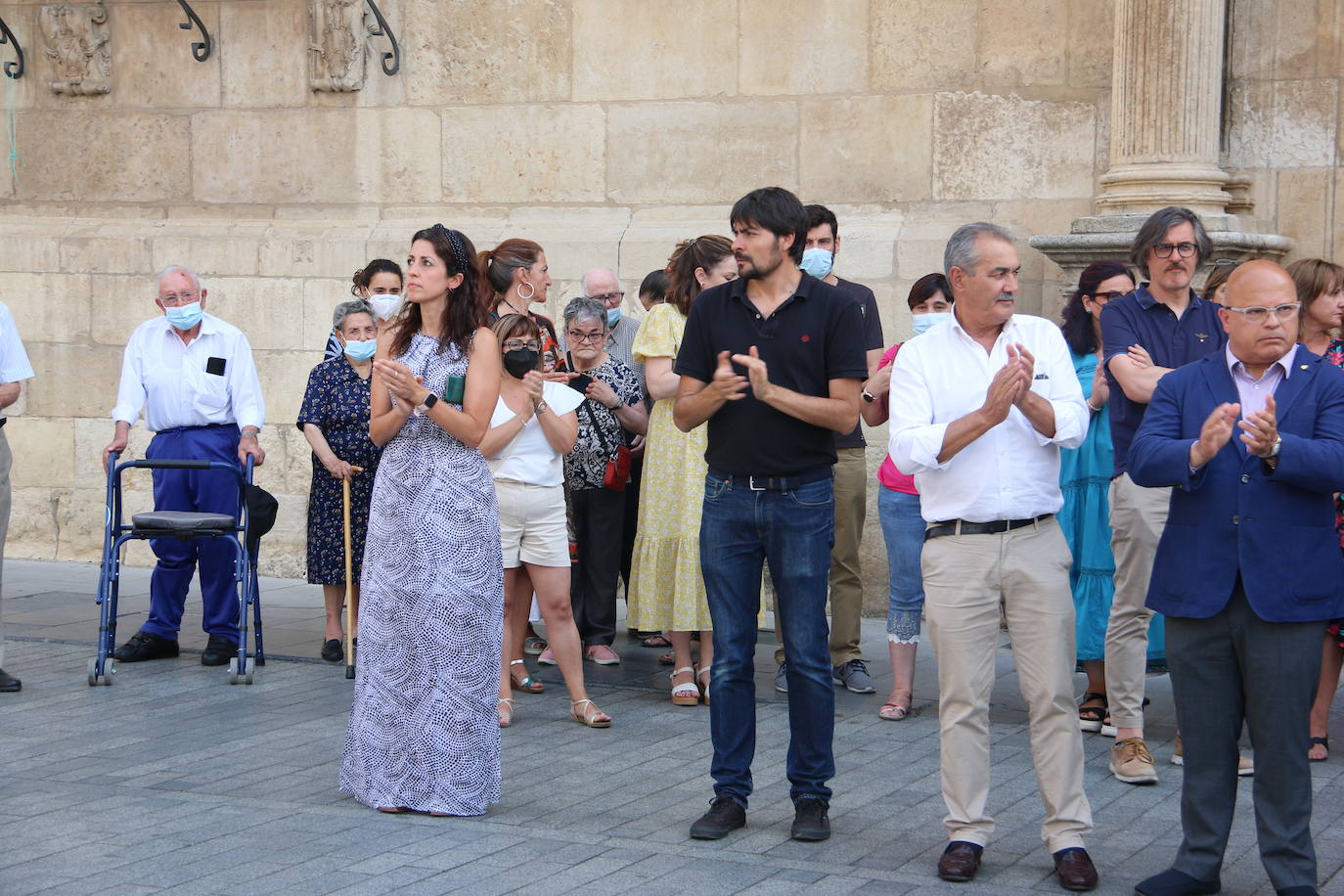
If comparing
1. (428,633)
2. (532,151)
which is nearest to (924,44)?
(532,151)

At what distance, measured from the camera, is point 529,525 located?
6938 millimetres

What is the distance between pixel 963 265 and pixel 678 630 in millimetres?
2865

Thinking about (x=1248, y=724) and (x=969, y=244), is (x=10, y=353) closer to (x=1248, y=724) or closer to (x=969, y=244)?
(x=969, y=244)

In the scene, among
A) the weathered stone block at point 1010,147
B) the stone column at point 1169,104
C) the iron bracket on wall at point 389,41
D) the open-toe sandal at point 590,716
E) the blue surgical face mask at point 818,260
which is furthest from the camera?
the iron bracket on wall at point 389,41

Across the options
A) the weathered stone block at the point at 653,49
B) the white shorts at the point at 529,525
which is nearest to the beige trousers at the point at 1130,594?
the white shorts at the point at 529,525

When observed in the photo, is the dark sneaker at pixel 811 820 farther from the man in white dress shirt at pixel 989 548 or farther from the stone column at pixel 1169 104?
the stone column at pixel 1169 104

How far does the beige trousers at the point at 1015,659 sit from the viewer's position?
4.94 meters

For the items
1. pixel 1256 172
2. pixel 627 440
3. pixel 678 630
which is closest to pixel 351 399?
pixel 627 440

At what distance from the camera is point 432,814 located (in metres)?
5.55

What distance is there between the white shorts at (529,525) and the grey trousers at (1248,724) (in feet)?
9.27

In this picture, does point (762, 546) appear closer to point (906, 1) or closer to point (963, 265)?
point (963, 265)

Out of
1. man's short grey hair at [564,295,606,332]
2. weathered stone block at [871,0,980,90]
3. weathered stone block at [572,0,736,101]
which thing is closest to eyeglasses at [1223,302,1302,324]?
man's short grey hair at [564,295,606,332]

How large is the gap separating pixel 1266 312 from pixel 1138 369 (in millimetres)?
1269

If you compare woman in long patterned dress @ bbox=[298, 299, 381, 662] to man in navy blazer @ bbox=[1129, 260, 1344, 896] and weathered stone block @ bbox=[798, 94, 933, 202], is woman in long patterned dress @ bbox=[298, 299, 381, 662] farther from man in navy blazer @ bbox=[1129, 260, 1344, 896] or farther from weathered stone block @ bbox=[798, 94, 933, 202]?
man in navy blazer @ bbox=[1129, 260, 1344, 896]
